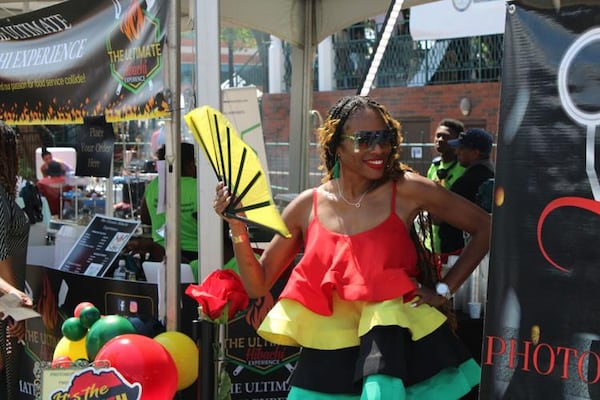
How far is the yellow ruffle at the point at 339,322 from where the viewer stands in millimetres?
3070

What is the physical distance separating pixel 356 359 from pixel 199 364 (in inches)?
44.7

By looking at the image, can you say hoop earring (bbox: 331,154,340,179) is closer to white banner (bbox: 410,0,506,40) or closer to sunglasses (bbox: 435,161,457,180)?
sunglasses (bbox: 435,161,457,180)

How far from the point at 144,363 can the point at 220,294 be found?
58cm

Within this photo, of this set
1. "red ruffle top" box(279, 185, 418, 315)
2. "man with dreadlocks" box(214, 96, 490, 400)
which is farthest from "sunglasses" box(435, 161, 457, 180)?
"red ruffle top" box(279, 185, 418, 315)

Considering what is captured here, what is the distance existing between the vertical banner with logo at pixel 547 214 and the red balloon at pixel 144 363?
172 cm

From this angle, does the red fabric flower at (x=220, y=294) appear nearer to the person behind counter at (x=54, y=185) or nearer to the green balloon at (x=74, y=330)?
the green balloon at (x=74, y=330)

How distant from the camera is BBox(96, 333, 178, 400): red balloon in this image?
3840 millimetres

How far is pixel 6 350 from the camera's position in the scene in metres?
4.65

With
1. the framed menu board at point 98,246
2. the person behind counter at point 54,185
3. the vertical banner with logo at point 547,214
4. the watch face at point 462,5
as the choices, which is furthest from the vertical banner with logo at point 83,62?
the person behind counter at point 54,185

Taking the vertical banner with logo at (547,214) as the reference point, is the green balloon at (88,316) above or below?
below

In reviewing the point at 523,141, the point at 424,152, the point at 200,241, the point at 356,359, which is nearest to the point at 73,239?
the point at 200,241

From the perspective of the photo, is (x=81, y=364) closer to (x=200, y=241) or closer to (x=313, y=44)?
(x=200, y=241)

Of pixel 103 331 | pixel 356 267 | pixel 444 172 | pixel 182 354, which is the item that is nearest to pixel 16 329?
pixel 103 331

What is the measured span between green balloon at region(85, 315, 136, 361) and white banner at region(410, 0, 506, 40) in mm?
4704
